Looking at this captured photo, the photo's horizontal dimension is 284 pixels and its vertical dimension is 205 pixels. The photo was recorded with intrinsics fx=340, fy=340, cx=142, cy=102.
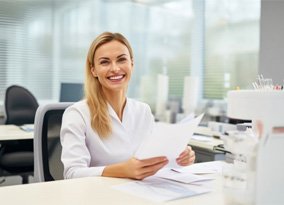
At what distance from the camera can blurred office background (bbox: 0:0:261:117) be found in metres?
4.01

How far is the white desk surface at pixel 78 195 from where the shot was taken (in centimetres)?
96

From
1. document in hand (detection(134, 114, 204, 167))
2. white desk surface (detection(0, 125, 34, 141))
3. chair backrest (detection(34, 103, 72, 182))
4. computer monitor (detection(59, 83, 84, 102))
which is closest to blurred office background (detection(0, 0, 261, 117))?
computer monitor (detection(59, 83, 84, 102))

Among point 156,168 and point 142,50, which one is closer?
point 156,168

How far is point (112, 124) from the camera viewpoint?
5.03 ft

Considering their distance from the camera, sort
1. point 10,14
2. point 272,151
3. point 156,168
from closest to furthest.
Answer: point 272,151
point 156,168
point 10,14

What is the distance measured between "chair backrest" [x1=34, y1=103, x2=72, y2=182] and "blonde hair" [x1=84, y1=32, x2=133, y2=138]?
0.74 ft

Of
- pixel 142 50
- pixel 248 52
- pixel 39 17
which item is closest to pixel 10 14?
pixel 39 17

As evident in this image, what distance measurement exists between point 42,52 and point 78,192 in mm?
3722

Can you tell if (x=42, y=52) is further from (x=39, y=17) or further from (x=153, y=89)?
(x=153, y=89)

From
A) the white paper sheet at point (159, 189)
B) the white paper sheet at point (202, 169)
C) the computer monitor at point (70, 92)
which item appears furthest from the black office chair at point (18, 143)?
the white paper sheet at point (159, 189)

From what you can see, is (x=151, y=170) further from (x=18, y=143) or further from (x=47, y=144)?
(x=18, y=143)

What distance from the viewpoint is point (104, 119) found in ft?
4.91

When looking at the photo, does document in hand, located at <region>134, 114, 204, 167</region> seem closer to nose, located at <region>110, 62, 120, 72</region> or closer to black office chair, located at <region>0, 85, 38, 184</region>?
nose, located at <region>110, 62, 120, 72</region>

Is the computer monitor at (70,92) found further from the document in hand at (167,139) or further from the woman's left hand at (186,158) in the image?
the document in hand at (167,139)
